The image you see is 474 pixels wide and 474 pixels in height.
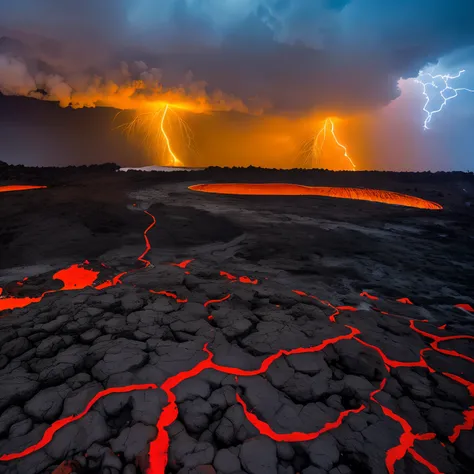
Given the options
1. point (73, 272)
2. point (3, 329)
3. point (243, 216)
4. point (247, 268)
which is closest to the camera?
point (3, 329)

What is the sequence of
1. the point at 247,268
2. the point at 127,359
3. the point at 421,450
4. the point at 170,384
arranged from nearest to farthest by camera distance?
the point at 421,450
the point at 170,384
the point at 127,359
the point at 247,268

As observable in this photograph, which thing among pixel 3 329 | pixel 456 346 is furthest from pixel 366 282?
pixel 3 329

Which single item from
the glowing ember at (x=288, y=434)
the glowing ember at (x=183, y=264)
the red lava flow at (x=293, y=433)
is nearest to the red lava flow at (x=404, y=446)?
the red lava flow at (x=293, y=433)

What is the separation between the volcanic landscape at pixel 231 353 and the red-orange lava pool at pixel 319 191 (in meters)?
7.83

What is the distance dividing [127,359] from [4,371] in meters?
0.97

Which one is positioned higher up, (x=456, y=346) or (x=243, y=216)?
(x=243, y=216)

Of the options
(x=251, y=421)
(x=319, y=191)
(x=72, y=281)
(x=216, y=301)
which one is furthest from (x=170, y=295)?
(x=319, y=191)

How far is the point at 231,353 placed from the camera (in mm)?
2811

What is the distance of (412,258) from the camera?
5.95 meters

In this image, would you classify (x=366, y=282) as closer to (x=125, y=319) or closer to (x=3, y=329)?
(x=125, y=319)

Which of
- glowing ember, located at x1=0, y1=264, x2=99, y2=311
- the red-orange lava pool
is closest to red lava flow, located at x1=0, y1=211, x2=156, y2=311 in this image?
glowing ember, located at x1=0, y1=264, x2=99, y2=311

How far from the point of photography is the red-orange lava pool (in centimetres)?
1382

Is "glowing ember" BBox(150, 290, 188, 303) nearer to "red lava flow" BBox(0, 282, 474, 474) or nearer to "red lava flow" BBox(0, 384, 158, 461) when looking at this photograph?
"red lava flow" BBox(0, 282, 474, 474)

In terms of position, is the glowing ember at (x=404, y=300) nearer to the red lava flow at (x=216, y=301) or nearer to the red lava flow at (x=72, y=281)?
the red lava flow at (x=216, y=301)
